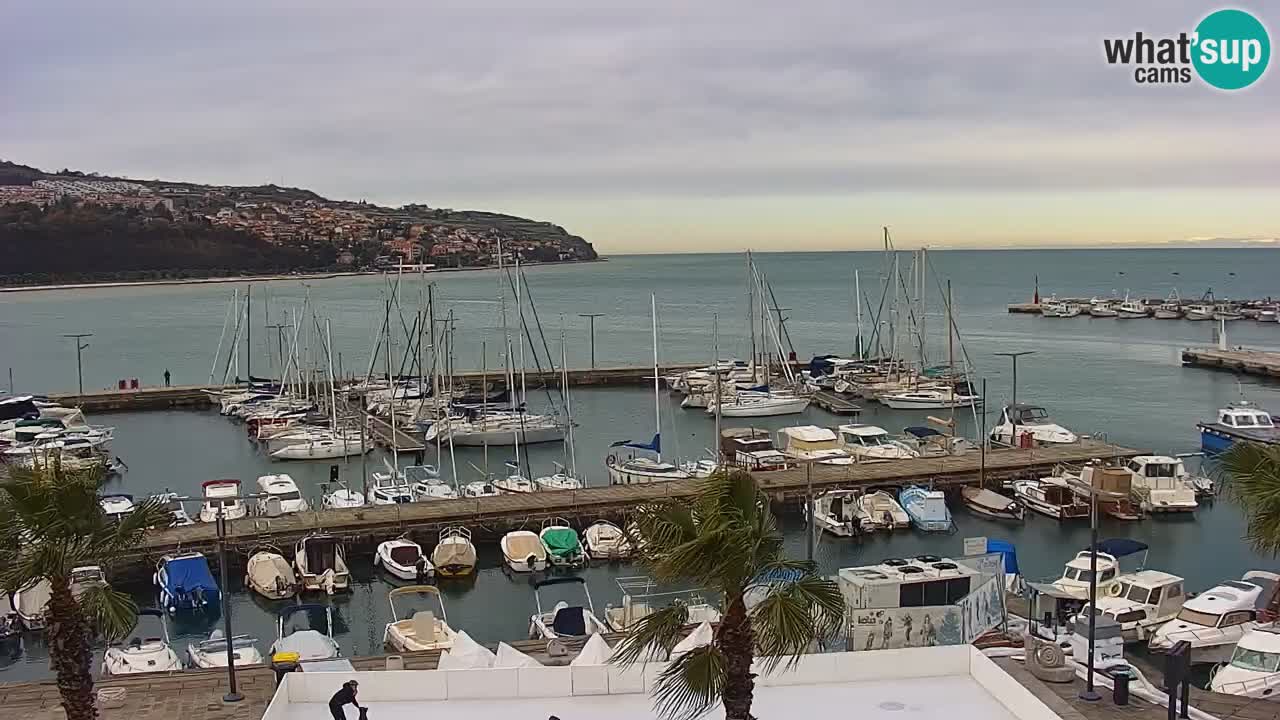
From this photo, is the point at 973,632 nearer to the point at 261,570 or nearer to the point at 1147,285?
the point at 261,570

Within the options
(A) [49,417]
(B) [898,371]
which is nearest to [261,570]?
(A) [49,417]

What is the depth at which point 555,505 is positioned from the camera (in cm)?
3159

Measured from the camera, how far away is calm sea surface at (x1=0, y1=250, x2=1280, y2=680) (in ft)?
90.7

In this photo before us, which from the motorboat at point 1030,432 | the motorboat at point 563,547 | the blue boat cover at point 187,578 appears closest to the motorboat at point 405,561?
the motorboat at point 563,547

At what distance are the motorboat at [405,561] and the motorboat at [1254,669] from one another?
17598mm

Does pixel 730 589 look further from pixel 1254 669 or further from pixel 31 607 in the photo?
pixel 31 607

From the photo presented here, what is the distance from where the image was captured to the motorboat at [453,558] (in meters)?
27.6

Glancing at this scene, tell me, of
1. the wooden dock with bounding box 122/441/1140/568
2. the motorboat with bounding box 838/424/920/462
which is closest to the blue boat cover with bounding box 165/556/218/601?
the wooden dock with bounding box 122/441/1140/568

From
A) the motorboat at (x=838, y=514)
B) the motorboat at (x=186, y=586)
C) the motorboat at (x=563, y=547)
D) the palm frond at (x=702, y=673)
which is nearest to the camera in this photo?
the palm frond at (x=702, y=673)

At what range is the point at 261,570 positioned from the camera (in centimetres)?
2641

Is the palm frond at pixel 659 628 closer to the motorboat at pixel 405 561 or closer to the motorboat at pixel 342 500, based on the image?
the motorboat at pixel 405 561

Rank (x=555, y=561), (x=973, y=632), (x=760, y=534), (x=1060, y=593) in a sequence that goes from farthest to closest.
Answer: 1. (x=555, y=561)
2. (x=1060, y=593)
3. (x=973, y=632)
4. (x=760, y=534)

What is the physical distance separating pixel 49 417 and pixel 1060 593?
44379 millimetres

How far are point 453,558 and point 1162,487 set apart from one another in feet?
67.0
